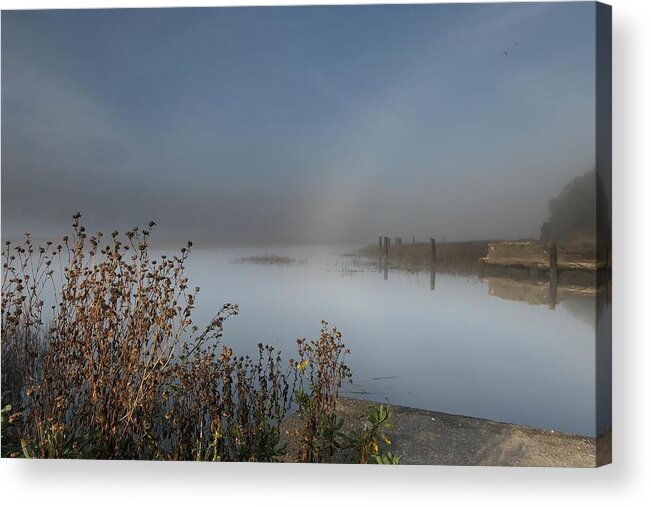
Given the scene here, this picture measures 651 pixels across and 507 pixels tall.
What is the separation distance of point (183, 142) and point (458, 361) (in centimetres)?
202

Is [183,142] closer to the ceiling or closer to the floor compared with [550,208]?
closer to the ceiling

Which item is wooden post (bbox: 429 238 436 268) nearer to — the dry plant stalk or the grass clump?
the grass clump

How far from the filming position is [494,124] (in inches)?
126

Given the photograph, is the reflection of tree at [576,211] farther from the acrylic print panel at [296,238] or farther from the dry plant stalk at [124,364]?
the dry plant stalk at [124,364]

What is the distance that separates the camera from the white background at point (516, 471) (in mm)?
3205

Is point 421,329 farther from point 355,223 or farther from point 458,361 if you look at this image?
point 355,223

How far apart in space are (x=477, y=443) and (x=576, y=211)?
1.38 m

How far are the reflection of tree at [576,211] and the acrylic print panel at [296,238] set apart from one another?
22 mm

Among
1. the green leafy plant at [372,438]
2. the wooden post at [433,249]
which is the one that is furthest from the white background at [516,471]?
the wooden post at [433,249]

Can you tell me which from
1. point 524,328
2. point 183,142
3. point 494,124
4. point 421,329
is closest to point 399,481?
point 421,329

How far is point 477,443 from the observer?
322 centimetres

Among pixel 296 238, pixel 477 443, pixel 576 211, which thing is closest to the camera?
pixel 576 211

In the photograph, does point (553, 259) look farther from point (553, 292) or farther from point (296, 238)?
point (296, 238)

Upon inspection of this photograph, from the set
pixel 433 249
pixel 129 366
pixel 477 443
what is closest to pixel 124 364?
pixel 129 366
